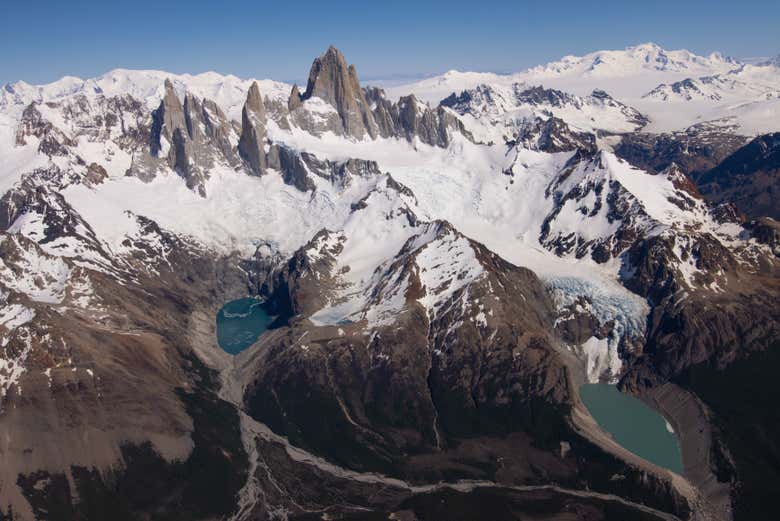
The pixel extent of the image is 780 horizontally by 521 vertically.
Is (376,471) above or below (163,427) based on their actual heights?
below

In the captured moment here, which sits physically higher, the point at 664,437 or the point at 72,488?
the point at 72,488

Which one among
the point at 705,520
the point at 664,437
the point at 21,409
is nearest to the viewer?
the point at 705,520

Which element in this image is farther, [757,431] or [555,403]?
[555,403]

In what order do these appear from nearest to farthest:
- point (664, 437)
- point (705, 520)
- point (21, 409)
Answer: point (705, 520)
point (21, 409)
point (664, 437)

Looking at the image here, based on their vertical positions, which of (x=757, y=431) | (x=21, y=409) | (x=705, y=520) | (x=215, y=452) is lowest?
(x=705, y=520)

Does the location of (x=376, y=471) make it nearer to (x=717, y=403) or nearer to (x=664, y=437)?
(x=664, y=437)

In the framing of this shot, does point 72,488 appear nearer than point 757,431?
Yes

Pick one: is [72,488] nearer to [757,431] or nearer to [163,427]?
[163,427]

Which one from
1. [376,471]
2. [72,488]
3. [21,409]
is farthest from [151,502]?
[376,471]

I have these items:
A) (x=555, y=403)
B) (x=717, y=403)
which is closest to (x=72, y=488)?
(x=555, y=403)
